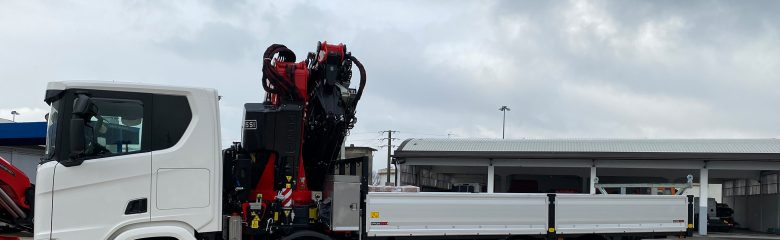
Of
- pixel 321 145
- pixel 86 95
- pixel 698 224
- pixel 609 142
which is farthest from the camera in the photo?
pixel 609 142

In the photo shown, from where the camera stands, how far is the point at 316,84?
9.47 m

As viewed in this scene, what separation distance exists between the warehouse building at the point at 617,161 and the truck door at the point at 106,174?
68.2ft

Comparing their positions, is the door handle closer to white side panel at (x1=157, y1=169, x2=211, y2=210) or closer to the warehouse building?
white side panel at (x1=157, y1=169, x2=211, y2=210)

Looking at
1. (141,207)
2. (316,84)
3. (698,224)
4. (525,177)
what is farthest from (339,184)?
(525,177)

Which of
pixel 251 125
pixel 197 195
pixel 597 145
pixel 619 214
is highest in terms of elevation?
pixel 597 145

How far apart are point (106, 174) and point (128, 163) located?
0.25 metres

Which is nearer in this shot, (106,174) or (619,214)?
(106,174)

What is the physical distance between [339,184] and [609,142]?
2770 centimetres

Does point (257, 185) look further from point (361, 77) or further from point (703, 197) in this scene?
point (703, 197)

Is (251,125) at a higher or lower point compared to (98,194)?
higher

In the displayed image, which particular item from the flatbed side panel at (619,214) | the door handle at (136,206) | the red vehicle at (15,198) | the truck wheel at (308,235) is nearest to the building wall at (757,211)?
the flatbed side panel at (619,214)

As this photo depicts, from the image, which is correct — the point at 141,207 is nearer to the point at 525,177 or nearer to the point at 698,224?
the point at 698,224

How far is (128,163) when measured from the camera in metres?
7.56

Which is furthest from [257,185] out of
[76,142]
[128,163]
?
[76,142]
